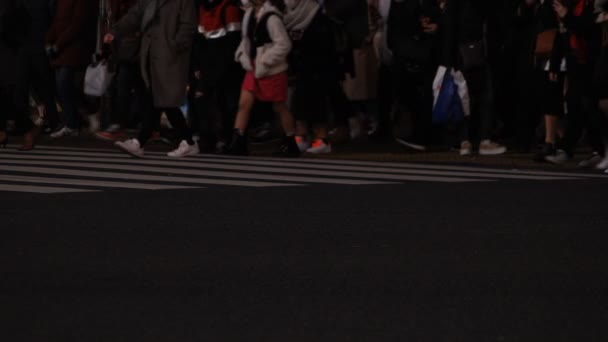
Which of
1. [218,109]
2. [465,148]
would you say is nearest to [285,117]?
[218,109]

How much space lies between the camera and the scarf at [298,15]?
1712 centimetres

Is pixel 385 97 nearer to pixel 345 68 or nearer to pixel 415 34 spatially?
pixel 345 68

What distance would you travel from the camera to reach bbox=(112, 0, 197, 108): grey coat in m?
16.5

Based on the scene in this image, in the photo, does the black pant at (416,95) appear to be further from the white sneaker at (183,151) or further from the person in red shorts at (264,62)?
the white sneaker at (183,151)

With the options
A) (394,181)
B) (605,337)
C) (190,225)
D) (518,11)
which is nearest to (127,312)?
(605,337)

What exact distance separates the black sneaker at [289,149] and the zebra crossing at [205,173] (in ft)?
1.31

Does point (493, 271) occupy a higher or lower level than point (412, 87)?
higher

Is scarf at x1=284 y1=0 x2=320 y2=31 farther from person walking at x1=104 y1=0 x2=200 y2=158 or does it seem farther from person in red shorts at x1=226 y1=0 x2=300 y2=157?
person walking at x1=104 y1=0 x2=200 y2=158

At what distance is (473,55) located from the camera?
16578 millimetres

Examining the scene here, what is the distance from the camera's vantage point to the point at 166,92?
A: 650 inches

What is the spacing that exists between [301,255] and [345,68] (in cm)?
955

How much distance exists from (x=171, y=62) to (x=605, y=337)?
34.1 ft

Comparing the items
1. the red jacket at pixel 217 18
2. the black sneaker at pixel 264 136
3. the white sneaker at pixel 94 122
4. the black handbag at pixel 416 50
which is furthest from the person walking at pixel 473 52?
the white sneaker at pixel 94 122

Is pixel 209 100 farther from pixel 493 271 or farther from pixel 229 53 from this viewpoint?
pixel 493 271
